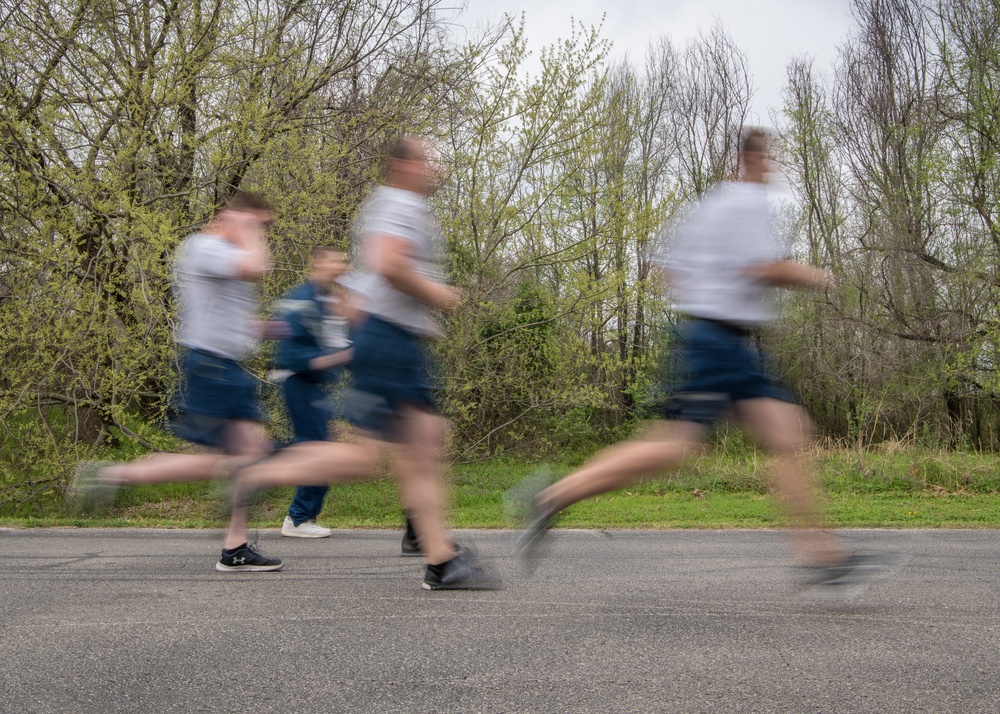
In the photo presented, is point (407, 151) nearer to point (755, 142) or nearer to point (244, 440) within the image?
point (755, 142)

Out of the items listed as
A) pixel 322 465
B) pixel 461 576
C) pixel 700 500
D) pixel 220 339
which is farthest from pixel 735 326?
pixel 700 500

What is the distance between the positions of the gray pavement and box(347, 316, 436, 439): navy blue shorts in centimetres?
90

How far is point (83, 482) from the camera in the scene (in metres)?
4.06

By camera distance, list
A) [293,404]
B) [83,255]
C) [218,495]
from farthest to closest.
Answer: [83,255], [293,404], [218,495]

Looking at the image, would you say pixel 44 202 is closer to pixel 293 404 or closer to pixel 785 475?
pixel 293 404

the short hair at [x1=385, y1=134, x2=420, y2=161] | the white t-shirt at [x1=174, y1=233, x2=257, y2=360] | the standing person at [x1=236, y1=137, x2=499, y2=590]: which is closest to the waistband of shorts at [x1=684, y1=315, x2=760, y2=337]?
the standing person at [x1=236, y1=137, x2=499, y2=590]

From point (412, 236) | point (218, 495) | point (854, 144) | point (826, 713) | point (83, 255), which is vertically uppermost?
point (854, 144)

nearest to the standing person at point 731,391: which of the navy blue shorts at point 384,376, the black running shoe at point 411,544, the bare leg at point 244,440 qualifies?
the navy blue shorts at point 384,376

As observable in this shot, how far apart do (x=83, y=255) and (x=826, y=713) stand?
8.36 meters

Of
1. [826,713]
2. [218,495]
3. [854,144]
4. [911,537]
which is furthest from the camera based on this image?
[854,144]

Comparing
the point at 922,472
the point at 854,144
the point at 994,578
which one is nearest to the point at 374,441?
the point at 994,578

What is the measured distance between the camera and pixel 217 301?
4188mm

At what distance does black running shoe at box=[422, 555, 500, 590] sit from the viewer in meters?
3.42

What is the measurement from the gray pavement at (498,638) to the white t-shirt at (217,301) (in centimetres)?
125
